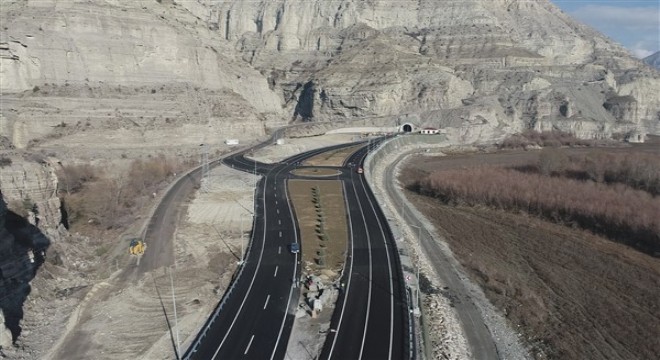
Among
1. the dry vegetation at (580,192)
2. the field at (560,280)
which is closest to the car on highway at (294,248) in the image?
the field at (560,280)

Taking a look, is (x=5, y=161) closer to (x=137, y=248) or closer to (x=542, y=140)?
(x=137, y=248)

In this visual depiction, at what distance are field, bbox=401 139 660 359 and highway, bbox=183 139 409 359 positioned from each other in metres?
9.54

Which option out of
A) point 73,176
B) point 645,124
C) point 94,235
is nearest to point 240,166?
point 73,176

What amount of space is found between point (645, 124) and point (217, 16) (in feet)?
587

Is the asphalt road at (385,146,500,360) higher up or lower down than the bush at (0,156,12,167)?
lower down

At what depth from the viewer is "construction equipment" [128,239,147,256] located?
40.5 metres

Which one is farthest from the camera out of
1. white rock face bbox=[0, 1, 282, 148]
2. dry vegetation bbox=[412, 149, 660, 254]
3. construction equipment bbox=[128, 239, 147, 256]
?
white rock face bbox=[0, 1, 282, 148]

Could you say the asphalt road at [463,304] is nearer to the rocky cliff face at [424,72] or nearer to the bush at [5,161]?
the bush at [5,161]

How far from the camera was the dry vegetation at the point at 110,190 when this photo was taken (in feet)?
170

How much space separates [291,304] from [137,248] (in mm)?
16973

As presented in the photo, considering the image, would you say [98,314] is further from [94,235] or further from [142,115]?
[142,115]

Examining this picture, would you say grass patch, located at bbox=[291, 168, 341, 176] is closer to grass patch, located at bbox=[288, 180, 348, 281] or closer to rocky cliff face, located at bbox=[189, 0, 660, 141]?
grass patch, located at bbox=[288, 180, 348, 281]

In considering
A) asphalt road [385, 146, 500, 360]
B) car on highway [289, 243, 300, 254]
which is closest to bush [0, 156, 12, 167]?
car on highway [289, 243, 300, 254]

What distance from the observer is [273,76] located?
554 feet
